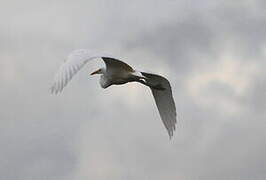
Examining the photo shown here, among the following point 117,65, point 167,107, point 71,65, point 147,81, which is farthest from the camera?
point 167,107

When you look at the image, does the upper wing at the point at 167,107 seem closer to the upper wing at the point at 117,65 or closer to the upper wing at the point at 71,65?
the upper wing at the point at 117,65

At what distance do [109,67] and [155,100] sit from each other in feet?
7.94

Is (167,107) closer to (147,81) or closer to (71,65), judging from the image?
(147,81)

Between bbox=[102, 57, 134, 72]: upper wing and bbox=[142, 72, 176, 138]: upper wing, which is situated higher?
bbox=[102, 57, 134, 72]: upper wing

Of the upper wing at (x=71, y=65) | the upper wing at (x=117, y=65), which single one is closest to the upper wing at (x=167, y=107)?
the upper wing at (x=117, y=65)

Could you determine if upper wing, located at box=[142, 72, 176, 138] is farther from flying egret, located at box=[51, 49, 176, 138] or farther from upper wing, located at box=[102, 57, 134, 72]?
upper wing, located at box=[102, 57, 134, 72]

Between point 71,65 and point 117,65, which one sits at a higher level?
point 117,65

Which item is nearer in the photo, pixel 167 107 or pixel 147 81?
pixel 147 81

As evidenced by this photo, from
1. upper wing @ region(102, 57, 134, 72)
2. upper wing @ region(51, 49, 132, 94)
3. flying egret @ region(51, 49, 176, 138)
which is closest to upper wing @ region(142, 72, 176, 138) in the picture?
flying egret @ region(51, 49, 176, 138)

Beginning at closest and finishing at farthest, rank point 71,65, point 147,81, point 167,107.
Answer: point 71,65 < point 147,81 < point 167,107

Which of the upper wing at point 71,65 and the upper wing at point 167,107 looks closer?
the upper wing at point 71,65

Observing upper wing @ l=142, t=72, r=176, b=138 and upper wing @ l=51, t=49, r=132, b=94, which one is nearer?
upper wing @ l=51, t=49, r=132, b=94

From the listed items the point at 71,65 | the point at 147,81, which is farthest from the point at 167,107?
the point at 71,65

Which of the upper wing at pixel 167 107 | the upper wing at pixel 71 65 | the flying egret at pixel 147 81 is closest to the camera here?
the upper wing at pixel 71 65
